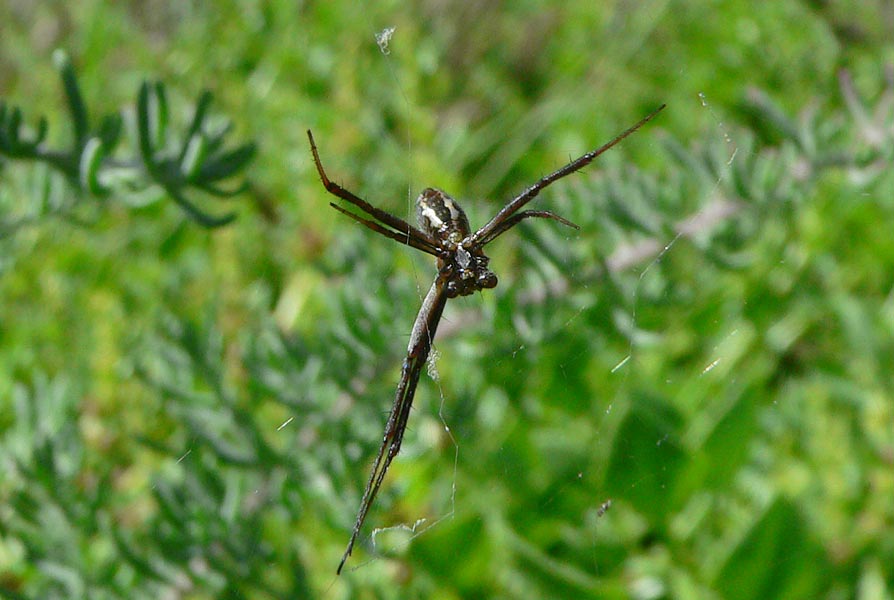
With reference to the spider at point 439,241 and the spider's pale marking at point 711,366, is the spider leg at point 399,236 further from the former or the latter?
the spider's pale marking at point 711,366

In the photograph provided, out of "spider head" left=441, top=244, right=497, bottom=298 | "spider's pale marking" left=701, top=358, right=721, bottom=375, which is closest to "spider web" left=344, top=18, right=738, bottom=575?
"spider's pale marking" left=701, top=358, right=721, bottom=375

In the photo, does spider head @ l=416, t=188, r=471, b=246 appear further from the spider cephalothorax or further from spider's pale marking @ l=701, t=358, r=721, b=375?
spider's pale marking @ l=701, t=358, r=721, b=375

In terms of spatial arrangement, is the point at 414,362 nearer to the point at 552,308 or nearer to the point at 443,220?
the point at 443,220

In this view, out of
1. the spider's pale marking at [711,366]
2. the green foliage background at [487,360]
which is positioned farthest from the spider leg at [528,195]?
the spider's pale marking at [711,366]

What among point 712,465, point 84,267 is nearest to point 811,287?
point 712,465

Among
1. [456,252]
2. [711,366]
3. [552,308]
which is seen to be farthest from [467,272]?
[711,366]

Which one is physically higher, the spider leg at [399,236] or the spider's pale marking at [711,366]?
the spider leg at [399,236]

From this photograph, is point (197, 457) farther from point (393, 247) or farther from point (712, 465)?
point (712, 465)
